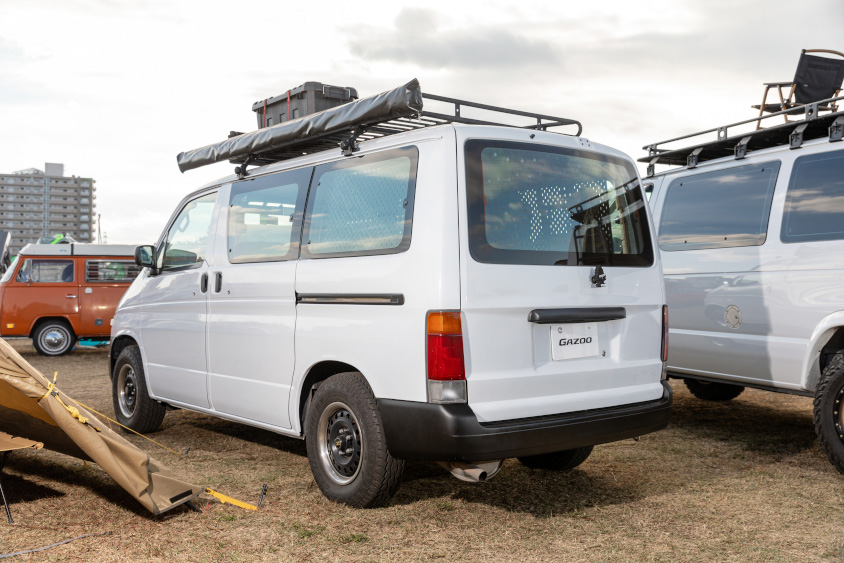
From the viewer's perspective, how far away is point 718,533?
4.07m

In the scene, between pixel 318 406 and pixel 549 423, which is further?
pixel 318 406

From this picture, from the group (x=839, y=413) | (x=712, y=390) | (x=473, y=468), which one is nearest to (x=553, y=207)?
(x=473, y=468)

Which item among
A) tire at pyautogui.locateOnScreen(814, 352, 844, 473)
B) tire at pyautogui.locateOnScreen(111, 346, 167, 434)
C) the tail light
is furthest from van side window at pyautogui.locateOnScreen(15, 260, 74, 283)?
tire at pyautogui.locateOnScreen(814, 352, 844, 473)

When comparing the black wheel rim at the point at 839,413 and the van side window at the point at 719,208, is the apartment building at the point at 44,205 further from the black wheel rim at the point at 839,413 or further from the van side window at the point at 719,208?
the black wheel rim at the point at 839,413

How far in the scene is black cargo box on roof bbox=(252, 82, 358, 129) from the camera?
6.01 m

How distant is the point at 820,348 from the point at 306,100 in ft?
13.4

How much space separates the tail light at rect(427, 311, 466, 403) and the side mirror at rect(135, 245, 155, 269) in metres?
3.41

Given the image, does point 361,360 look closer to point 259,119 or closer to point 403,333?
point 403,333

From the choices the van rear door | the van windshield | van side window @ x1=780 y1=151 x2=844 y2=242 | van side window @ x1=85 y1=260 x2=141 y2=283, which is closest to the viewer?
the van rear door

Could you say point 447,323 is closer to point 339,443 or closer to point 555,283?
point 555,283

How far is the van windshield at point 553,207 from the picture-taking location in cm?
393

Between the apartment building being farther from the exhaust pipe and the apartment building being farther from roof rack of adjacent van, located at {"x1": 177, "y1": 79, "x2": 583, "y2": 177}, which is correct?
the exhaust pipe

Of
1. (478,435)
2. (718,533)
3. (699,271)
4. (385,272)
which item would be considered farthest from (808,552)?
(699,271)

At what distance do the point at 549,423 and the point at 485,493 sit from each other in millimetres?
1054
